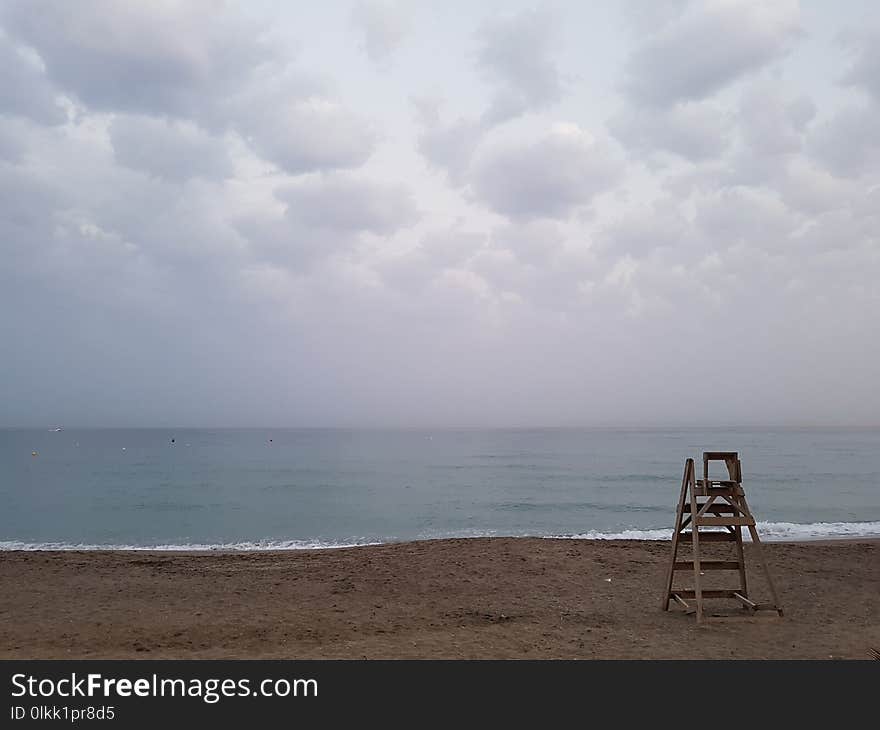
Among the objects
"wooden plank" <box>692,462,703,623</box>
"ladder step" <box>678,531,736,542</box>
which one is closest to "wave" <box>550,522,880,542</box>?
"ladder step" <box>678,531,736,542</box>

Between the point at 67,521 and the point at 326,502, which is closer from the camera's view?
the point at 67,521

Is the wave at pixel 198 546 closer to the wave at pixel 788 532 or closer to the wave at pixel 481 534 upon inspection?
the wave at pixel 481 534

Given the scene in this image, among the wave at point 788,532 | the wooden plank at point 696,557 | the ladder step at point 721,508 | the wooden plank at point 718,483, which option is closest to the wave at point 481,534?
the wave at point 788,532

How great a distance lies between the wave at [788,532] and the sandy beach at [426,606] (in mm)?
5593

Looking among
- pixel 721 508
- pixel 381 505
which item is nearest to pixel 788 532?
pixel 721 508

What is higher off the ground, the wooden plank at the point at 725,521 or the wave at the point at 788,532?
the wooden plank at the point at 725,521

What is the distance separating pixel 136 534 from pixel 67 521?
19.1 feet

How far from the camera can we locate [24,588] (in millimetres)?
11383

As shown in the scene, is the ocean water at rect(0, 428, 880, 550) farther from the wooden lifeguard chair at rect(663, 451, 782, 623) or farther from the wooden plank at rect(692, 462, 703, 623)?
the wooden plank at rect(692, 462, 703, 623)

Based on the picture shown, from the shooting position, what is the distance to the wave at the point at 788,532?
20.1 meters

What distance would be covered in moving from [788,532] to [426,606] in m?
17.2
